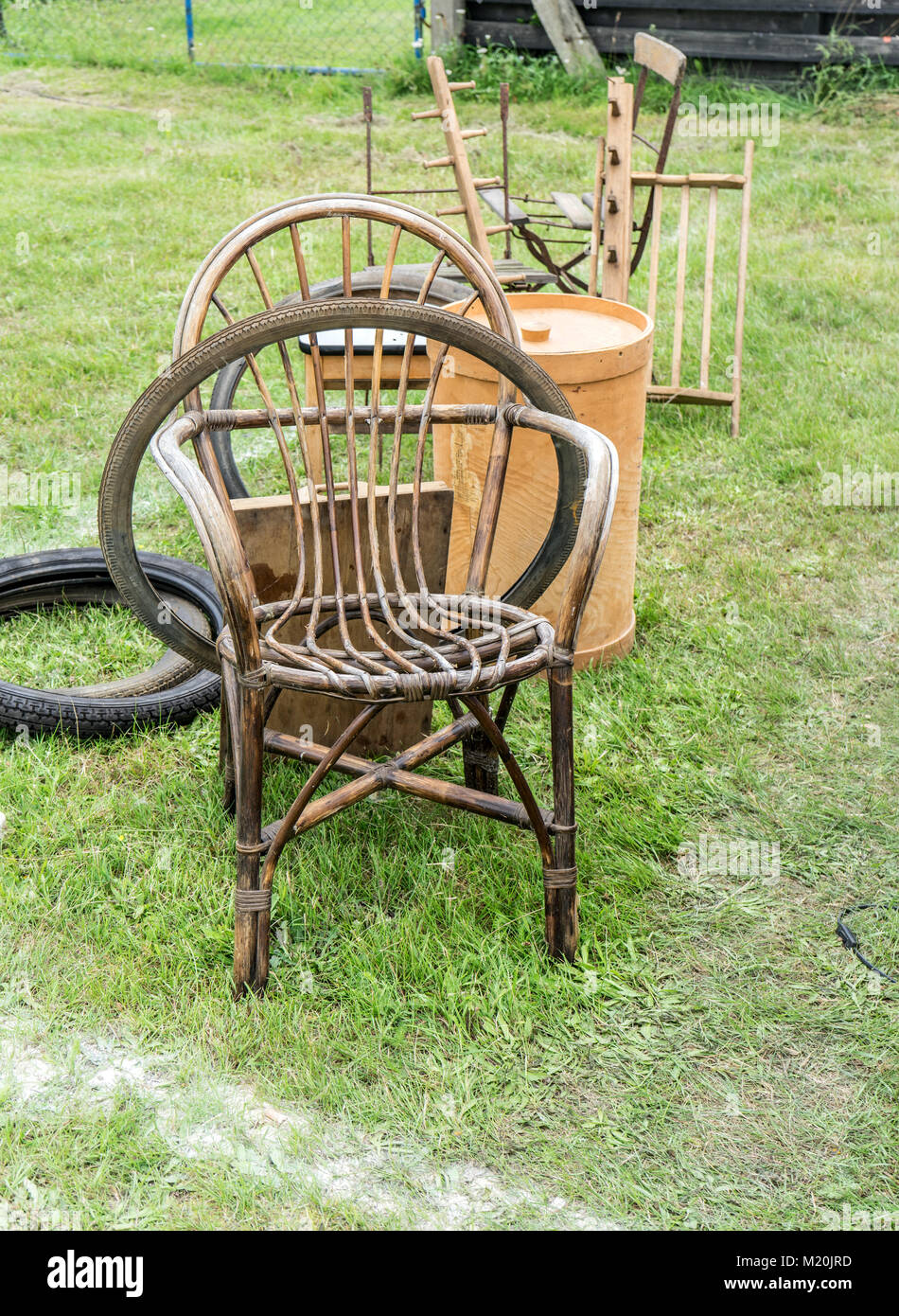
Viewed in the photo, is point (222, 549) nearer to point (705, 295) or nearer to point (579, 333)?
point (579, 333)

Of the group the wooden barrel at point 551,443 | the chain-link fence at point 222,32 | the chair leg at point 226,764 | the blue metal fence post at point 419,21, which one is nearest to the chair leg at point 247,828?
the chair leg at point 226,764

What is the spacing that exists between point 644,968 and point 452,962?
40 centimetres

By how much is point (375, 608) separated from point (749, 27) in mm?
9210

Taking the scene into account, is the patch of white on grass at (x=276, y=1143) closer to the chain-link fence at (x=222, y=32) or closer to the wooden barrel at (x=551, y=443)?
the wooden barrel at (x=551, y=443)

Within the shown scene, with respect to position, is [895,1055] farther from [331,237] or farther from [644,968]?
[331,237]

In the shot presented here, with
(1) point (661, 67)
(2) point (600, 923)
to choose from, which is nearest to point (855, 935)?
(2) point (600, 923)

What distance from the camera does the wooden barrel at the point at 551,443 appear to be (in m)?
3.04

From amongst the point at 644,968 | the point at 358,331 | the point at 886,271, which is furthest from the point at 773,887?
the point at 886,271

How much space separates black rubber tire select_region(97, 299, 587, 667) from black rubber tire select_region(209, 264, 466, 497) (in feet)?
4.03

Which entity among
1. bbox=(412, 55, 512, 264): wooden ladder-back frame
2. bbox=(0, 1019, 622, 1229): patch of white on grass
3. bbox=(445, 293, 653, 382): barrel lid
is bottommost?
bbox=(0, 1019, 622, 1229): patch of white on grass

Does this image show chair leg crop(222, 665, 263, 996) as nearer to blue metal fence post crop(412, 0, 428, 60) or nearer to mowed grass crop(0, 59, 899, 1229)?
mowed grass crop(0, 59, 899, 1229)

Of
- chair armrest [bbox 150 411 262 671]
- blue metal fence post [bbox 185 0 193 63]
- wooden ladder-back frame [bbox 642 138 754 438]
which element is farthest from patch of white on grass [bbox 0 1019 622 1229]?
blue metal fence post [bbox 185 0 193 63]

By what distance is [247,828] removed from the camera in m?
2.30

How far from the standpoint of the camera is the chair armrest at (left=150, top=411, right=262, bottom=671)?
2.07 meters
